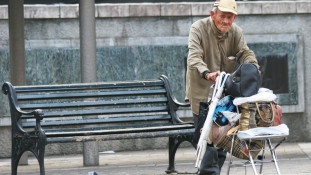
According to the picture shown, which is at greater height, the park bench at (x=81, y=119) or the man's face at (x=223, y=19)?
the man's face at (x=223, y=19)

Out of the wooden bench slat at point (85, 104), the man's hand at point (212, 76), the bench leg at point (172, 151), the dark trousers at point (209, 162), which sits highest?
the man's hand at point (212, 76)

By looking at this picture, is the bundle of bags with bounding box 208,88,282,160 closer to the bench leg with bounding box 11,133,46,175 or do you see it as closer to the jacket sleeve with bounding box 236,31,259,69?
the jacket sleeve with bounding box 236,31,259,69

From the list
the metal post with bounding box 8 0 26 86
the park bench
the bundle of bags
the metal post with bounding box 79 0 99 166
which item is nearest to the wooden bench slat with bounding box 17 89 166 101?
the park bench

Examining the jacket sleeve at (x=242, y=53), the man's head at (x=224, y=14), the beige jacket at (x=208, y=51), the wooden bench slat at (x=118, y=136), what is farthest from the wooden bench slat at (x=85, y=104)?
the man's head at (x=224, y=14)

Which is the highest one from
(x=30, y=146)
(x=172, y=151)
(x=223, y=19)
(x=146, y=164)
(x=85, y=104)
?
(x=223, y=19)

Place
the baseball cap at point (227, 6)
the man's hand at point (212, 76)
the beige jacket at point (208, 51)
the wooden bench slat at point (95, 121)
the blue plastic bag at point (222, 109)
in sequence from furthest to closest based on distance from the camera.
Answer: the wooden bench slat at point (95, 121)
the beige jacket at point (208, 51)
the baseball cap at point (227, 6)
the man's hand at point (212, 76)
the blue plastic bag at point (222, 109)

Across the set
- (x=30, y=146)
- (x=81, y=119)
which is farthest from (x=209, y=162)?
(x=81, y=119)

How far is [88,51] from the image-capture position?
959 centimetres

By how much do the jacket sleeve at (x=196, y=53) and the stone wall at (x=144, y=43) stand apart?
13.6 ft

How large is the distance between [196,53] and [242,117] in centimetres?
111

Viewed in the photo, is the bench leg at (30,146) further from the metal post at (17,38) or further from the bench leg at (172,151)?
the metal post at (17,38)

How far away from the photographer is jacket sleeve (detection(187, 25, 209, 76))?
6672 mm

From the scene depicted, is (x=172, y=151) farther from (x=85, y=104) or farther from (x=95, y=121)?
(x=85, y=104)

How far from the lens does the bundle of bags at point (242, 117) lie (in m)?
5.83
